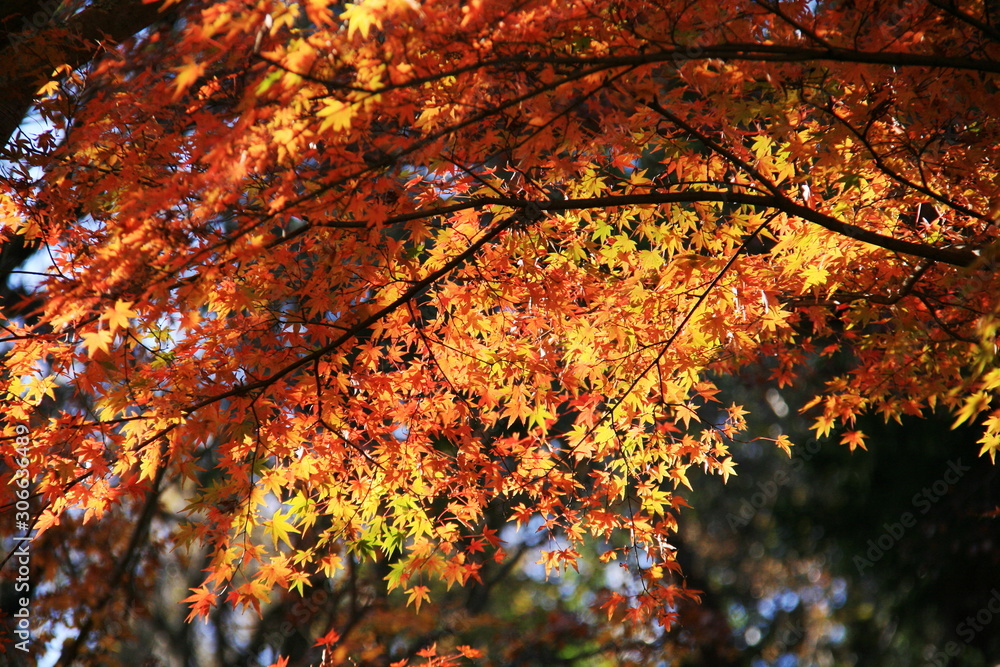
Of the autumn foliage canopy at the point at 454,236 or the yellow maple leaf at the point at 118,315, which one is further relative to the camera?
the autumn foliage canopy at the point at 454,236

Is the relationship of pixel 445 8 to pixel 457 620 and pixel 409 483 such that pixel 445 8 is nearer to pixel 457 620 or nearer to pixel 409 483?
pixel 409 483

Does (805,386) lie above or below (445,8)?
below

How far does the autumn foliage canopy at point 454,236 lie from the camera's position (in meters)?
2.37

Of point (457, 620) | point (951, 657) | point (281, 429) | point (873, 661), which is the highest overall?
point (281, 429)

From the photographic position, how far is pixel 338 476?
3758mm

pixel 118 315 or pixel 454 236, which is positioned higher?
pixel 454 236

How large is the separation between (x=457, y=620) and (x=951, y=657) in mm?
5917

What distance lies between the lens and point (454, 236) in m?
3.55

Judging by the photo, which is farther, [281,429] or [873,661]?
[873,661]

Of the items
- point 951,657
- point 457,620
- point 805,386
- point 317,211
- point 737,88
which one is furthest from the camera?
point 805,386

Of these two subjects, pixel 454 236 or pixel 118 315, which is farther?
pixel 454 236

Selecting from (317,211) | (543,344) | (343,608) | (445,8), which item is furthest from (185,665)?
(445,8)

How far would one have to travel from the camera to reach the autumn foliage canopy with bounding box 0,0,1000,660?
237 centimetres

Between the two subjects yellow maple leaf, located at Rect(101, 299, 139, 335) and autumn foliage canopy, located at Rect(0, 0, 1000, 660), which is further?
autumn foliage canopy, located at Rect(0, 0, 1000, 660)
